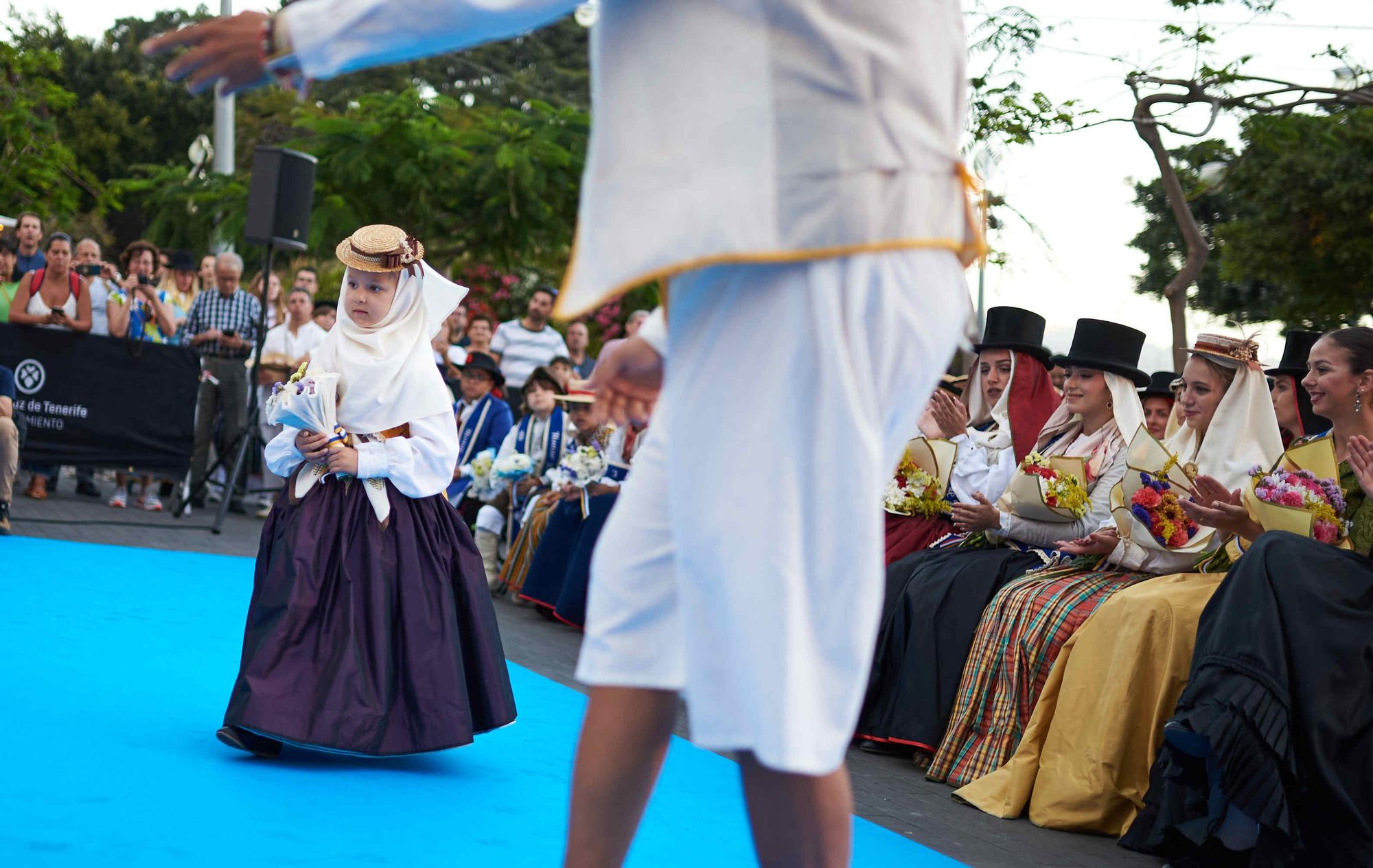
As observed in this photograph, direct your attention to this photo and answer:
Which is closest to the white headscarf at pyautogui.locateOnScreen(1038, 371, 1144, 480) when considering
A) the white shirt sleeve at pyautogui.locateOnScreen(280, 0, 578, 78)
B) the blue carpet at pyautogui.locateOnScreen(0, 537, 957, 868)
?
the blue carpet at pyautogui.locateOnScreen(0, 537, 957, 868)

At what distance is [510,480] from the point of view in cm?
888

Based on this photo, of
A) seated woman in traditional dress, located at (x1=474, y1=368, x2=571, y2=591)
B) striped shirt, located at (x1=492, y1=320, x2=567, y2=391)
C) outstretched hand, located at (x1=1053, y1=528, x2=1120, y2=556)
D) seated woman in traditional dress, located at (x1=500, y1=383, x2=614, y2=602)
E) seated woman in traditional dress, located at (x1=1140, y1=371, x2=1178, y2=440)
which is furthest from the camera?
striped shirt, located at (x1=492, y1=320, x2=567, y2=391)

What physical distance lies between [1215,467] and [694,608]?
3.37m

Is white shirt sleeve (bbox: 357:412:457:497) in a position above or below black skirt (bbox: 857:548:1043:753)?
above

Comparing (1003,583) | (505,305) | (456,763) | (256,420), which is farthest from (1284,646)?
(505,305)

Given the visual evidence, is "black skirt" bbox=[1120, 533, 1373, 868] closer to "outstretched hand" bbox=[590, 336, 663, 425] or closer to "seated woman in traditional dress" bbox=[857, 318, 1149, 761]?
"seated woman in traditional dress" bbox=[857, 318, 1149, 761]

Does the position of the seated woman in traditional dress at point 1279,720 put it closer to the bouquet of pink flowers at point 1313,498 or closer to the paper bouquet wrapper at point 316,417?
the bouquet of pink flowers at point 1313,498

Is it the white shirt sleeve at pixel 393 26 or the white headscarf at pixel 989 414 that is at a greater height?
the white shirt sleeve at pixel 393 26

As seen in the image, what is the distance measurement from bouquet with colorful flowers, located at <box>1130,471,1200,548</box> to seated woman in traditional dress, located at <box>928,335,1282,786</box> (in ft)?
0.16

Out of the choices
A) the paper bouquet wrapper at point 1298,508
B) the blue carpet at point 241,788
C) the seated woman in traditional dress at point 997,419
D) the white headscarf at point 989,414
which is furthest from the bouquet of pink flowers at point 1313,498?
the white headscarf at point 989,414

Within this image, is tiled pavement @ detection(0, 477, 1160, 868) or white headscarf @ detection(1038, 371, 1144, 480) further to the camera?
white headscarf @ detection(1038, 371, 1144, 480)

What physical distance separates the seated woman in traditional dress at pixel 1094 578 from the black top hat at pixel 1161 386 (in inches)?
71.4

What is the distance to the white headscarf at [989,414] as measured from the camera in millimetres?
5648

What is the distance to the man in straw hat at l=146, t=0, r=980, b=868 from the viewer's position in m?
1.49
